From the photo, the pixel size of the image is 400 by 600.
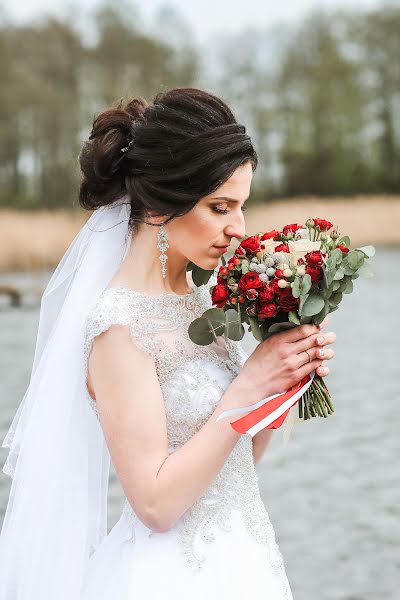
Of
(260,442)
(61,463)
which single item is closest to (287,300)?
(260,442)

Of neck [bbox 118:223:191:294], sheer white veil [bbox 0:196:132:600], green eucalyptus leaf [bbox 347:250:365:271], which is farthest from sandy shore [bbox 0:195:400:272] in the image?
green eucalyptus leaf [bbox 347:250:365:271]

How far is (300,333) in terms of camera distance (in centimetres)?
206

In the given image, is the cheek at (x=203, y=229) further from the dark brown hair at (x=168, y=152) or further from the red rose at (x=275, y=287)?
the red rose at (x=275, y=287)

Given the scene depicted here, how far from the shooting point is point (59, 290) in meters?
2.64

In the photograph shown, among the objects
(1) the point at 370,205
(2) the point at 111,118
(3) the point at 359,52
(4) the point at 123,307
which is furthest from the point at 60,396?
(3) the point at 359,52

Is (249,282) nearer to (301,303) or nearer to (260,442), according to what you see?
(301,303)

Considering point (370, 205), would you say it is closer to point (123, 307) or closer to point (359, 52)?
point (359, 52)

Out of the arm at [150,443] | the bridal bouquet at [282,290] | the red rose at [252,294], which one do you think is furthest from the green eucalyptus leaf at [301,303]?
the arm at [150,443]

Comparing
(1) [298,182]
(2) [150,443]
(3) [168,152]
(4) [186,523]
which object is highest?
(3) [168,152]

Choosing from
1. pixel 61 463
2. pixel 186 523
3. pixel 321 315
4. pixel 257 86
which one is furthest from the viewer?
pixel 257 86

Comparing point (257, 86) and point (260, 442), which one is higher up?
point (260, 442)

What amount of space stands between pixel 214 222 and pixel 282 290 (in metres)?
0.22

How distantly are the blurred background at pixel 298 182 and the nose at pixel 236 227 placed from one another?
0.58 m

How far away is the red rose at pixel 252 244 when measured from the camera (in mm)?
2164
